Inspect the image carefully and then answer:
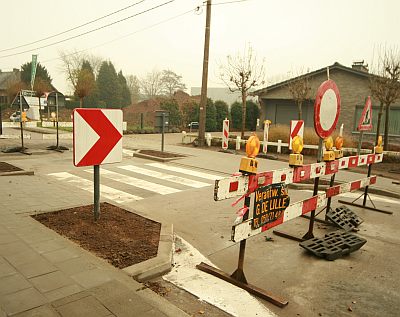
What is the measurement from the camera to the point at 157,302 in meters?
3.10

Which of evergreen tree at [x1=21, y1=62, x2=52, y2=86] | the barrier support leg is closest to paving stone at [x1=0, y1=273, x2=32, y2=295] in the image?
the barrier support leg

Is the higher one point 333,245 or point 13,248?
point 13,248

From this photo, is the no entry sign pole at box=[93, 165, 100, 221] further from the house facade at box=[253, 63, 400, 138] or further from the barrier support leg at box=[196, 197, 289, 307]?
the house facade at box=[253, 63, 400, 138]

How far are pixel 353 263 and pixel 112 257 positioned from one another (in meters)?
3.26

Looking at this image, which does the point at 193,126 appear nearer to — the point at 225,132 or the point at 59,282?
the point at 225,132

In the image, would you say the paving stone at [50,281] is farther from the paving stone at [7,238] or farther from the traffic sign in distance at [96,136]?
the traffic sign in distance at [96,136]

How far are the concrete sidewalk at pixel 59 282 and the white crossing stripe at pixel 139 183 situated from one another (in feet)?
12.3

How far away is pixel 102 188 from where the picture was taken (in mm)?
8125

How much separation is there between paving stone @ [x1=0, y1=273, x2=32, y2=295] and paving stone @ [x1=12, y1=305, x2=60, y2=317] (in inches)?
16.8

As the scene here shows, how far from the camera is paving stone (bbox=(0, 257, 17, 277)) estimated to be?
3416 millimetres

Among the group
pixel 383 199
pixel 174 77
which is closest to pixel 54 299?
pixel 383 199

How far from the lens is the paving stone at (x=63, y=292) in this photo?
9.87ft

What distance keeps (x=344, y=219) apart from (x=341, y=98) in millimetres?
20824

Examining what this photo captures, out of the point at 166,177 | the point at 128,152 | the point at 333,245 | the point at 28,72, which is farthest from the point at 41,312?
the point at 28,72
